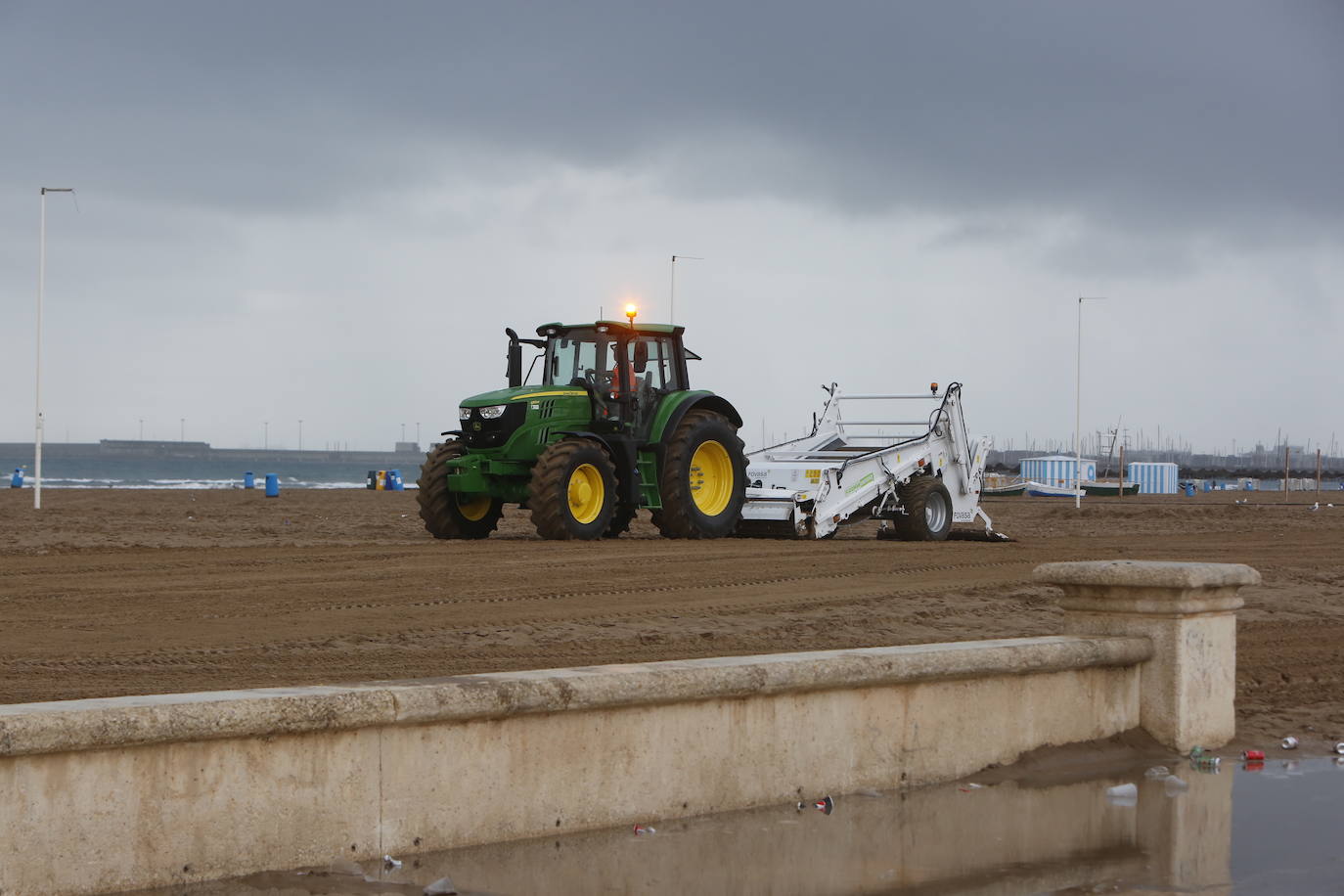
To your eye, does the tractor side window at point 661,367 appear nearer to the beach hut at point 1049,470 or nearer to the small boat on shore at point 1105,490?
the small boat on shore at point 1105,490

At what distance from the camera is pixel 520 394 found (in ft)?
56.0

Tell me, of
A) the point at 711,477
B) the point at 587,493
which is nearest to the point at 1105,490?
the point at 711,477

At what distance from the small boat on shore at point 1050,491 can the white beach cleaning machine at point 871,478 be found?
2952cm

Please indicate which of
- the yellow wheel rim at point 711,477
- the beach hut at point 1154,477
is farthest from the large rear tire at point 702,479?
the beach hut at point 1154,477

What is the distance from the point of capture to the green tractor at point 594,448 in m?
16.9

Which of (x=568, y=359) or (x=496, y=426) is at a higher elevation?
(x=568, y=359)

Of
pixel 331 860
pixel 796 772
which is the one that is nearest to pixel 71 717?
pixel 331 860

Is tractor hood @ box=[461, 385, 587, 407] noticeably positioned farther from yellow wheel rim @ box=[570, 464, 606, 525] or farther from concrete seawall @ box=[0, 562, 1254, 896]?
concrete seawall @ box=[0, 562, 1254, 896]

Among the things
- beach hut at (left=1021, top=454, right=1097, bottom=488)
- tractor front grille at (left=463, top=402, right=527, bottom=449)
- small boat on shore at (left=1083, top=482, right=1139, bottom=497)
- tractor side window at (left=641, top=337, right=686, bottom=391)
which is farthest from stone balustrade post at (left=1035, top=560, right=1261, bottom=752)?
beach hut at (left=1021, top=454, right=1097, bottom=488)

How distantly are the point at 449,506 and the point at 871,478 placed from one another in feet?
17.0

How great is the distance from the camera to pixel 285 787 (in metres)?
4.99

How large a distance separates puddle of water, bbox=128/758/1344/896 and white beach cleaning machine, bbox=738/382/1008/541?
38.4 feet

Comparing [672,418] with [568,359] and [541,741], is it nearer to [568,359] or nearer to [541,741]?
[568,359]

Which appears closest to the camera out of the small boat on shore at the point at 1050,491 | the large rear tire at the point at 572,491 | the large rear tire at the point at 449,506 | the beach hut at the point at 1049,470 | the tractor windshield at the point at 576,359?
the large rear tire at the point at 572,491
